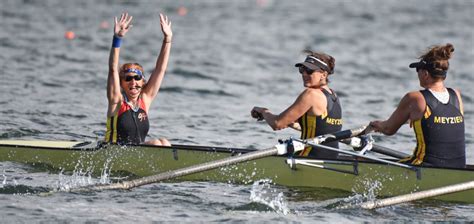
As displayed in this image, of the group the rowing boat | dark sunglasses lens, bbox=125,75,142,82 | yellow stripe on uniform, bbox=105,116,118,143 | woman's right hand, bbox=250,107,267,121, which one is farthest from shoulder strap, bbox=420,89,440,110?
yellow stripe on uniform, bbox=105,116,118,143

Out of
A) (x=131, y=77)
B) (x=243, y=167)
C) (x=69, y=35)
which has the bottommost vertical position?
(x=243, y=167)

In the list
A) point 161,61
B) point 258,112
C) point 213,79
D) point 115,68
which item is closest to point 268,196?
point 258,112

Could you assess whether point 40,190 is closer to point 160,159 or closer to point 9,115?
point 160,159

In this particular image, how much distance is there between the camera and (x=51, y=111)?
749 inches

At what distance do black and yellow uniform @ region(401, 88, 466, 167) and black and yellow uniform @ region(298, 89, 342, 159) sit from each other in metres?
1.15

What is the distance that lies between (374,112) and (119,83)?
9.48 m

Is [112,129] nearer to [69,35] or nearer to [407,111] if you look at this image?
[407,111]

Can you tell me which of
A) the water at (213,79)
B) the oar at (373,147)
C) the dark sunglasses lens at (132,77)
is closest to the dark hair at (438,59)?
the water at (213,79)

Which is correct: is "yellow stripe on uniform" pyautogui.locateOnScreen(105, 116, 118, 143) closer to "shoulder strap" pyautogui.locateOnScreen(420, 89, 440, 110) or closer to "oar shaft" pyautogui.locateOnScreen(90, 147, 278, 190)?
"oar shaft" pyautogui.locateOnScreen(90, 147, 278, 190)

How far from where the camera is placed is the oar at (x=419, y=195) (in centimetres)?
1101

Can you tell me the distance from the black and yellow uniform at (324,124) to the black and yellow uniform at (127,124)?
218 cm

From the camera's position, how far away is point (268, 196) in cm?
1206

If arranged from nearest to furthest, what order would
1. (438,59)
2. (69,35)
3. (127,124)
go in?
(438,59) < (127,124) < (69,35)

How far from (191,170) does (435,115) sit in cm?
291
